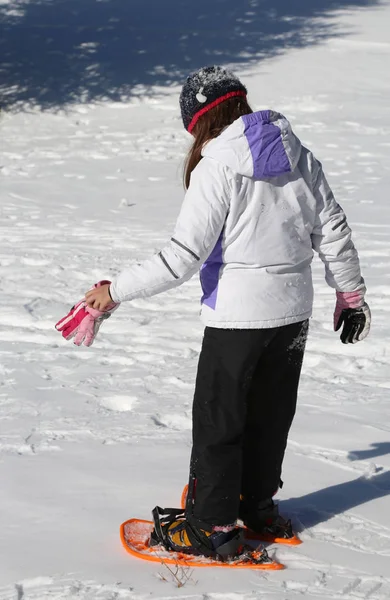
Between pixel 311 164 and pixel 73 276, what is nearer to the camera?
pixel 311 164

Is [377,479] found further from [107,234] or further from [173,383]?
[107,234]

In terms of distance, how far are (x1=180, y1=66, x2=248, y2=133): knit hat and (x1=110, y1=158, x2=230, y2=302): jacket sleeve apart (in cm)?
19

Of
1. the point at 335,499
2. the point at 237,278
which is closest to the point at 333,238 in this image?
the point at 237,278

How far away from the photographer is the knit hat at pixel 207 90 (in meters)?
2.92

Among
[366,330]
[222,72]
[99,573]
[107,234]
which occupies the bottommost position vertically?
[107,234]

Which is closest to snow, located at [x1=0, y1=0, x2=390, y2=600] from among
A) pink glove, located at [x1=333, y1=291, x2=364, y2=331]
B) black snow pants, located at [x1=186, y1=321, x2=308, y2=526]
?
black snow pants, located at [x1=186, y1=321, x2=308, y2=526]

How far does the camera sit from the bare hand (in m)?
2.97

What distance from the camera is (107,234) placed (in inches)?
316

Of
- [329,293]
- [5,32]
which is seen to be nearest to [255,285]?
[329,293]

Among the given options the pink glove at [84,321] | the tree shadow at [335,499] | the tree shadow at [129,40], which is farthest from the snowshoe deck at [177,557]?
the tree shadow at [129,40]

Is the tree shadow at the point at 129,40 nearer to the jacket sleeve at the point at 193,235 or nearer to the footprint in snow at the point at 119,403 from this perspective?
the footprint in snow at the point at 119,403

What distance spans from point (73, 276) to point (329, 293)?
74.6 inches

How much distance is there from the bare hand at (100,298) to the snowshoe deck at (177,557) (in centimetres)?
86

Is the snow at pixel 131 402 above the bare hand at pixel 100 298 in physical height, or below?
below
